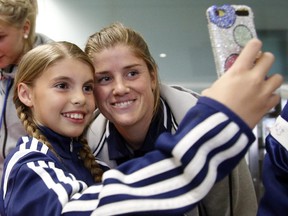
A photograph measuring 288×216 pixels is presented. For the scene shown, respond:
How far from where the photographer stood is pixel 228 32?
519 mm

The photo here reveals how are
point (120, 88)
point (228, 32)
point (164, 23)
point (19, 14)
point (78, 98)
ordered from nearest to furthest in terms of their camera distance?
point (228, 32)
point (78, 98)
point (120, 88)
point (19, 14)
point (164, 23)

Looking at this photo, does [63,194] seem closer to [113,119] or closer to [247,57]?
[247,57]

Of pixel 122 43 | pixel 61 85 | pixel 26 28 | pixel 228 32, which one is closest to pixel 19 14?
pixel 26 28

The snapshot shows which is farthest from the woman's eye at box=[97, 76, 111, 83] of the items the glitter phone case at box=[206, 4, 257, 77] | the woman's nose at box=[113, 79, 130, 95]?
the glitter phone case at box=[206, 4, 257, 77]

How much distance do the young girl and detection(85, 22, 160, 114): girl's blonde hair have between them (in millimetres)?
127

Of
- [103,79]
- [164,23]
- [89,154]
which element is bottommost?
[164,23]

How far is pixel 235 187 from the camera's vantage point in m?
0.95

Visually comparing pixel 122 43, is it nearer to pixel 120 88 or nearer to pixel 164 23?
pixel 120 88

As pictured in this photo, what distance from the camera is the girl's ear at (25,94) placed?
0.86m

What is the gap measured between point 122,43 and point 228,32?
1.66 ft

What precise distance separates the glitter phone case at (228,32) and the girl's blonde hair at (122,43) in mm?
474

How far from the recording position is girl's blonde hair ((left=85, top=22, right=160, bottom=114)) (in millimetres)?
996

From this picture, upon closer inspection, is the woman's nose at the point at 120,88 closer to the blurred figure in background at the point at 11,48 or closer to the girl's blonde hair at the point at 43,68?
the girl's blonde hair at the point at 43,68

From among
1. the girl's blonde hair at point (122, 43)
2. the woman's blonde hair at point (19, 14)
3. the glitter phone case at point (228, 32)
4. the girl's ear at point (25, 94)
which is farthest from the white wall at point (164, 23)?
the glitter phone case at point (228, 32)
